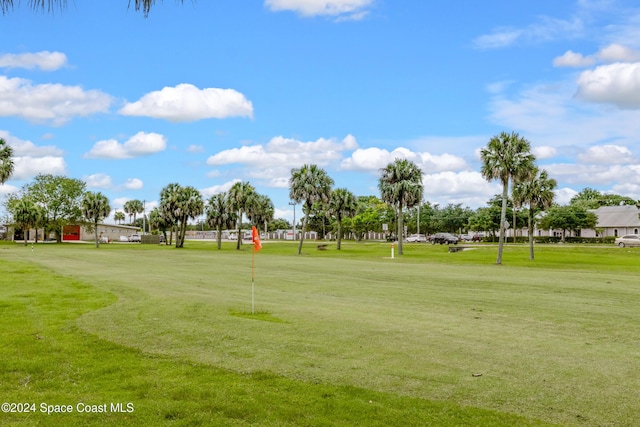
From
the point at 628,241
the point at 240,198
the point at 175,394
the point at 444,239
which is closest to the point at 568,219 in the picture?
the point at 444,239

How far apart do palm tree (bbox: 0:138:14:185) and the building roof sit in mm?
97815

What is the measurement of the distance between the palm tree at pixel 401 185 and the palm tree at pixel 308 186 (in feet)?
25.0

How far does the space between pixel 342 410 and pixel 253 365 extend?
2.33 meters

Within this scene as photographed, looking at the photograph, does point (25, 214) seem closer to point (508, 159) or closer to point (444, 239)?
point (444, 239)

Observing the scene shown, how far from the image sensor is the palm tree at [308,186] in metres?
64.9

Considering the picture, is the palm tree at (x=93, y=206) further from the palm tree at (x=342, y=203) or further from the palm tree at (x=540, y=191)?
the palm tree at (x=540, y=191)

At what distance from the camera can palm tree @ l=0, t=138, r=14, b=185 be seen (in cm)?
5253

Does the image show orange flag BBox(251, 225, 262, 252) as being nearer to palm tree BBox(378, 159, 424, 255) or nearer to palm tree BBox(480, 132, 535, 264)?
palm tree BBox(480, 132, 535, 264)

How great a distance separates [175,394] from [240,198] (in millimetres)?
70713

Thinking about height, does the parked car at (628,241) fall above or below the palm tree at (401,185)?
below

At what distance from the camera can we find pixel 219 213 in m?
86.8

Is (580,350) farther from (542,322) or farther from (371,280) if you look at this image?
(371,280)

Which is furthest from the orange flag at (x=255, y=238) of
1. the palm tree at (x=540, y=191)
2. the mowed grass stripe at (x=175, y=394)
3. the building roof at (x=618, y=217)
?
the building roof at (x=618, y=217)

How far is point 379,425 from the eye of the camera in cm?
614
